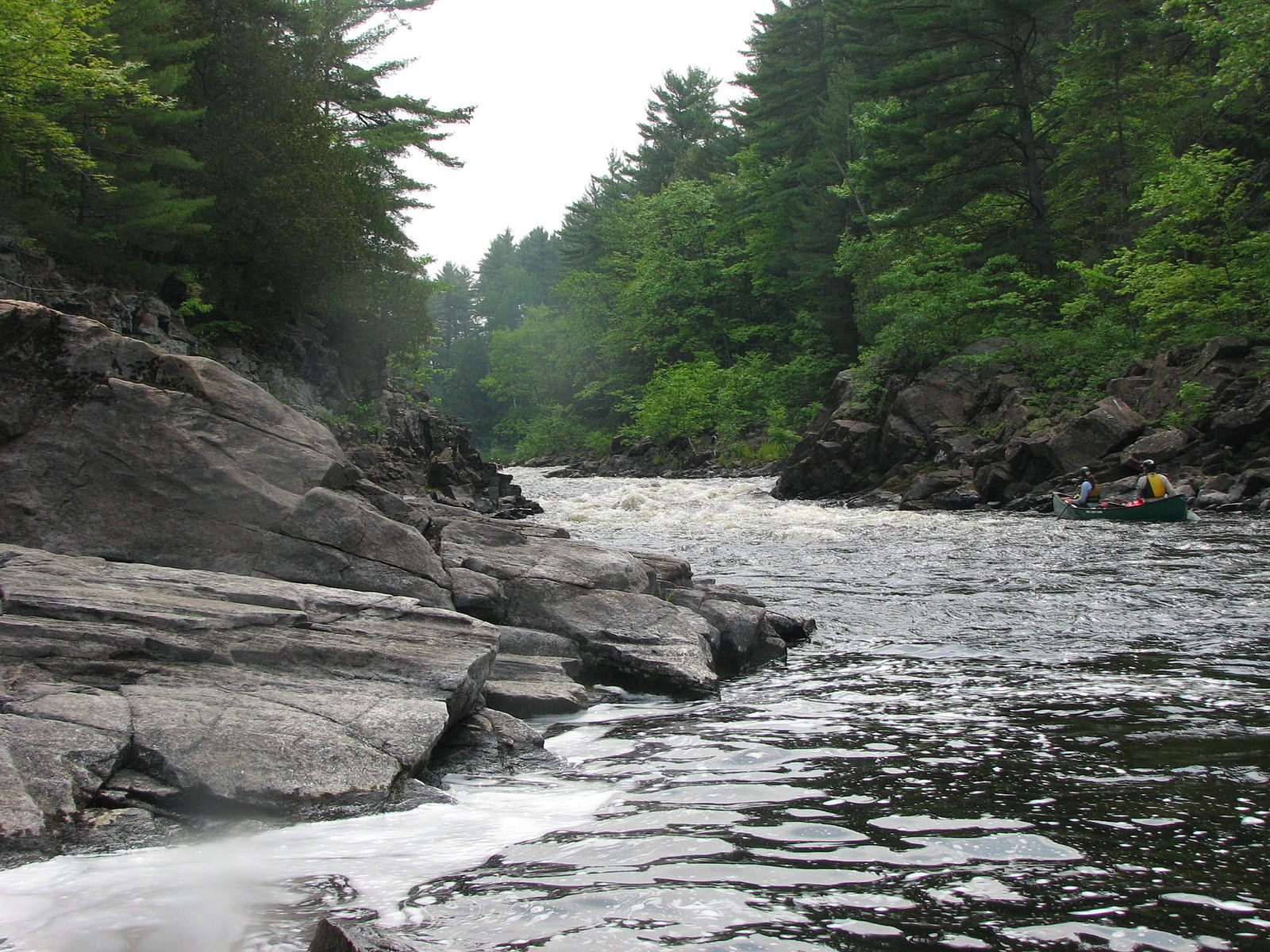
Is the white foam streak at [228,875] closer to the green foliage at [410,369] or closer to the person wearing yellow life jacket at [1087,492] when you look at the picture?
the person wearing yellow life jacket at [1087,492]

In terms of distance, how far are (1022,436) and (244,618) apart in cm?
2319

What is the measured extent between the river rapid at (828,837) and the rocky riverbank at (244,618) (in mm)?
388

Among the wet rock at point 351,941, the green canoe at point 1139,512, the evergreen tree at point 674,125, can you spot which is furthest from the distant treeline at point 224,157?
the evergreen tree at point 674,125

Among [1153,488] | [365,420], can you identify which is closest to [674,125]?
[365,420]

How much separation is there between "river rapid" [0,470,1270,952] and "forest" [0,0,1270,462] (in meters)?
15.9

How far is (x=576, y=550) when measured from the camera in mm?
10094

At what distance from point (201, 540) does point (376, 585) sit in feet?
4.92

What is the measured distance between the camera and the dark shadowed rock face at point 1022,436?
20422mm

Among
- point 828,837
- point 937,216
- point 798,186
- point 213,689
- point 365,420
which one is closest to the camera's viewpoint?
point 828,837

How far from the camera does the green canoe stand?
17.5 metres

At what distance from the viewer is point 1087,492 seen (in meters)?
19.5

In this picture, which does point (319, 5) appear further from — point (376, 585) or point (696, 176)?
point (696, 176)

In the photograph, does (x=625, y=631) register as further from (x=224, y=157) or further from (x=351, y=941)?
(x=224, y=157)

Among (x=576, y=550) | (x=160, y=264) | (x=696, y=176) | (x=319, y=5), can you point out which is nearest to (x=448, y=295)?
(x=696, y=176)
